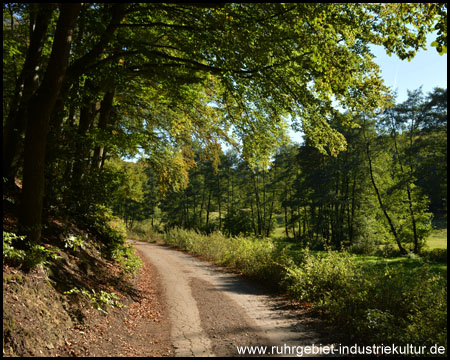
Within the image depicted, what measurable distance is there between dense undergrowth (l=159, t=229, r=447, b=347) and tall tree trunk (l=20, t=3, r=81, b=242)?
6.68 metres

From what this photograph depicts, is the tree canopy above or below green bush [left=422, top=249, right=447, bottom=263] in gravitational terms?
above

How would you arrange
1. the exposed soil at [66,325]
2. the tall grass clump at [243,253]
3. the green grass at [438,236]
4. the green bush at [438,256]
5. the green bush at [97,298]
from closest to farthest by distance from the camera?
1. the exposed soil at [66,325]
2. the green bush at [97,298]
3. the tall grass clump at [243,253]
4. the green bush at [438,256]
5. the green grass at [438,236]

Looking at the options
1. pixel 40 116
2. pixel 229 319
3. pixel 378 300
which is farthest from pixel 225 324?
pixel 40 116

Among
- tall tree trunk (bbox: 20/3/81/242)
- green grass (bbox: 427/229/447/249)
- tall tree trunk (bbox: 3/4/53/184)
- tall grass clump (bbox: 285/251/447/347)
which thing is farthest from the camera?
green grass (bbox: 427/229/447/249)

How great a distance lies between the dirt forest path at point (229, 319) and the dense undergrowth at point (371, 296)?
1.96 feet

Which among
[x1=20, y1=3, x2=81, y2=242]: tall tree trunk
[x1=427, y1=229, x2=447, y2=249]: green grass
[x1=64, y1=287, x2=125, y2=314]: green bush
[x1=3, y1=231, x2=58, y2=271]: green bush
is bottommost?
[x1=427, y1=229, x2=447, y2=249]: green grass

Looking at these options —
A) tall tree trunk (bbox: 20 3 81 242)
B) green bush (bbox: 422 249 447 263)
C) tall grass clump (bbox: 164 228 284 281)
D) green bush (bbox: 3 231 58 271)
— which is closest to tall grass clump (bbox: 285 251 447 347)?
tall grass clump (bbox: 164 228 284 281)

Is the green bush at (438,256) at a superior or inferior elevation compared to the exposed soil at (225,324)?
inferior

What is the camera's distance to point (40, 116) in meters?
5.80

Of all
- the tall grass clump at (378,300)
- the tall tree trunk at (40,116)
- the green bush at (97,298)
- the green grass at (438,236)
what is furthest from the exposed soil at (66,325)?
the green grass at (438,236)

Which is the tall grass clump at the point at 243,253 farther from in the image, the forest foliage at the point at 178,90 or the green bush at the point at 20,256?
the green bush at the point at 20,256

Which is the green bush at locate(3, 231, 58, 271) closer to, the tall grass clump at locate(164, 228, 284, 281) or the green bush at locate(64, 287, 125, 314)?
the green bush at locate(64, 287, 125, 314)

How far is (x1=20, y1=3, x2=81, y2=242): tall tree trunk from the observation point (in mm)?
5809

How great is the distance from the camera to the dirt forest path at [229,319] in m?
5.34
